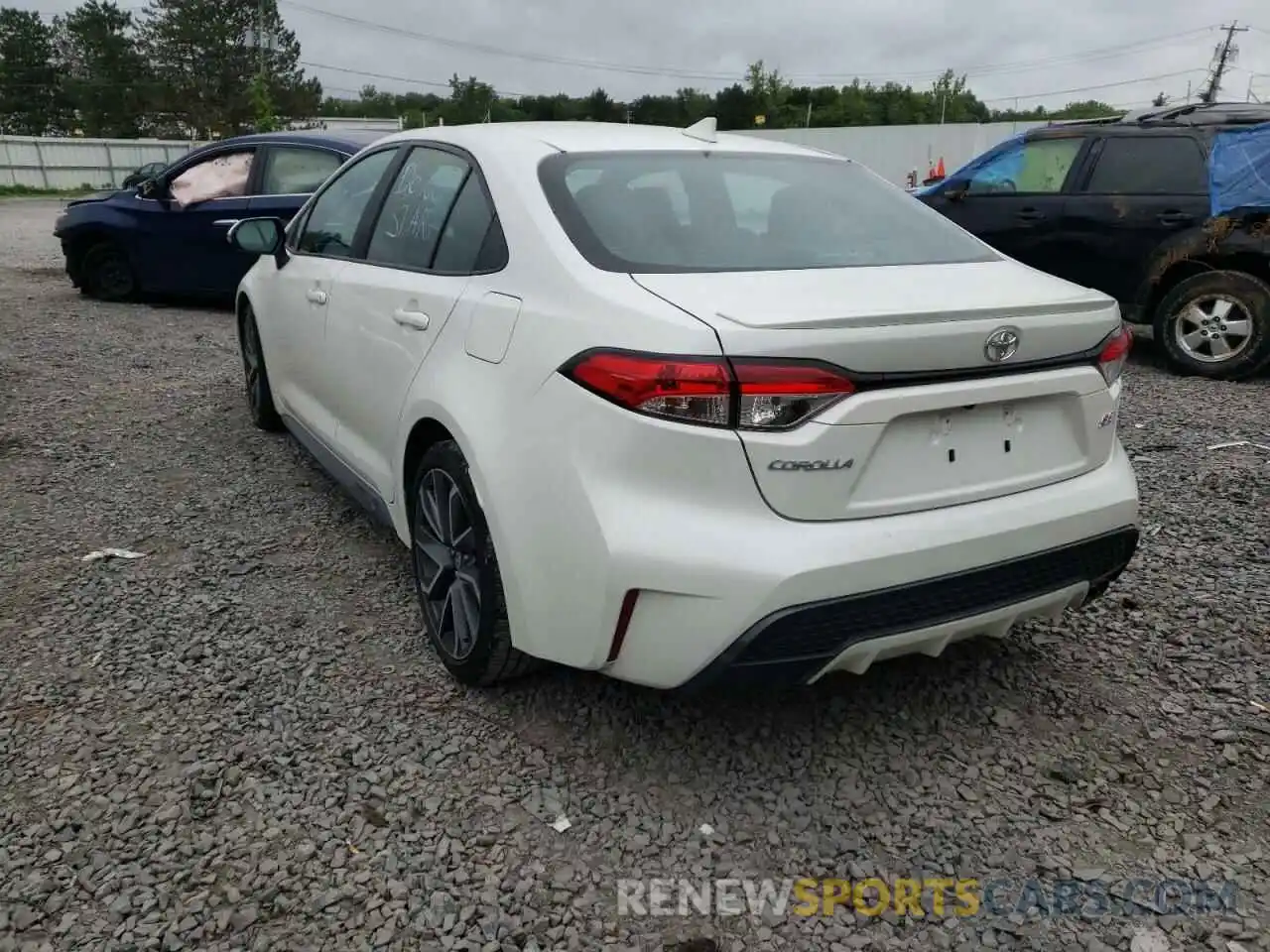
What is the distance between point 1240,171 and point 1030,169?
4.62 ft

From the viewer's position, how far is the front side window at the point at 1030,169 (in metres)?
7.31

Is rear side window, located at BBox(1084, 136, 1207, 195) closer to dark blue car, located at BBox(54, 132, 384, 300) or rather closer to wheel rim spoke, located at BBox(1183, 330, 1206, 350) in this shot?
wheel rim spoke, located at BBox(1183, 330, 1206, 350)

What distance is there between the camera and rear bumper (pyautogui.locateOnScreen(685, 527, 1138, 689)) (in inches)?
84.7

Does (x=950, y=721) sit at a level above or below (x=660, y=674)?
below

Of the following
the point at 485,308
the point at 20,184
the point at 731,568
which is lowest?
the point at 20,184

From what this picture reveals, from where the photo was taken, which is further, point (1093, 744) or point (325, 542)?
point (325, 542)

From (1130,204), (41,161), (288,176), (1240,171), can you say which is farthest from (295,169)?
(41,161)

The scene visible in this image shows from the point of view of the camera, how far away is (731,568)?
2115 millimetres

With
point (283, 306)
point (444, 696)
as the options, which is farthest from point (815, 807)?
point (283, 306)

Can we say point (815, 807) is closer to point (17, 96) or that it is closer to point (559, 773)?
point (559, 773)

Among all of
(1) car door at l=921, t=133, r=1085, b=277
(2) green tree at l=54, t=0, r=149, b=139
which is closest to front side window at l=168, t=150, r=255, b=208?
(1) car door at l=921, t=133, r=1085, b=277

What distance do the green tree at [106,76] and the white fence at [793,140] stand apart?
92.2 feet

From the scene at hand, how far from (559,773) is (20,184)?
42.1 metres

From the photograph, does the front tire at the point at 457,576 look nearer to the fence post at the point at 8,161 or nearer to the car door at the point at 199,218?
the car door at the point at 199,218
